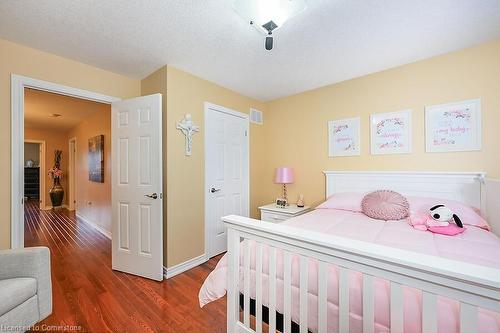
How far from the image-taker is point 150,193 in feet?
7.39

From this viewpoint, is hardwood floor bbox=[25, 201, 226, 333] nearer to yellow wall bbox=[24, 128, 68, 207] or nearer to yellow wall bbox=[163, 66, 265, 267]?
yellow wall bbox=[163, 66, 265, 267]

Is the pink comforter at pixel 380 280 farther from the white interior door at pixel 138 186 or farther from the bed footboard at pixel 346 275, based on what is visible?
the white interior door at pixel 138 186

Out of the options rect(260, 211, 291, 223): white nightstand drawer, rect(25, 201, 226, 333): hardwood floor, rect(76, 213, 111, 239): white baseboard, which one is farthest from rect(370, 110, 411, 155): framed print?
rect(76, 213, 111, 239): white baseboard

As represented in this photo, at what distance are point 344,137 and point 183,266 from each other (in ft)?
8.53

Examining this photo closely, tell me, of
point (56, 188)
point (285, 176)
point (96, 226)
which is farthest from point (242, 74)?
point (56, 188)

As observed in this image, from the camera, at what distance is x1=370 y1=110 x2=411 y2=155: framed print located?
2414 mm

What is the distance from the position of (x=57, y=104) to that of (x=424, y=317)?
5126mm

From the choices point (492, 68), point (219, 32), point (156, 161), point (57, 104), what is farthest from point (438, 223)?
point (57, 104)

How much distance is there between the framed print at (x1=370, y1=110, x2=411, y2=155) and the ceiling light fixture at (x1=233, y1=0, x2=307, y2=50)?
5.76 feet

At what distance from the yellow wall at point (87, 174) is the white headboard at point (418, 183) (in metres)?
3.74

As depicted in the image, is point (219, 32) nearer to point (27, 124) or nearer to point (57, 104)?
point (57, 104)

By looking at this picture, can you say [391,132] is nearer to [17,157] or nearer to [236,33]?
[236,33]

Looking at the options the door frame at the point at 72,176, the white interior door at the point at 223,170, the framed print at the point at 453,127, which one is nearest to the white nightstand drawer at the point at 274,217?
the white interior door at the point at 223,170

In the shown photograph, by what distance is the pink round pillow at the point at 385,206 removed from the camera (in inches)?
78.4
